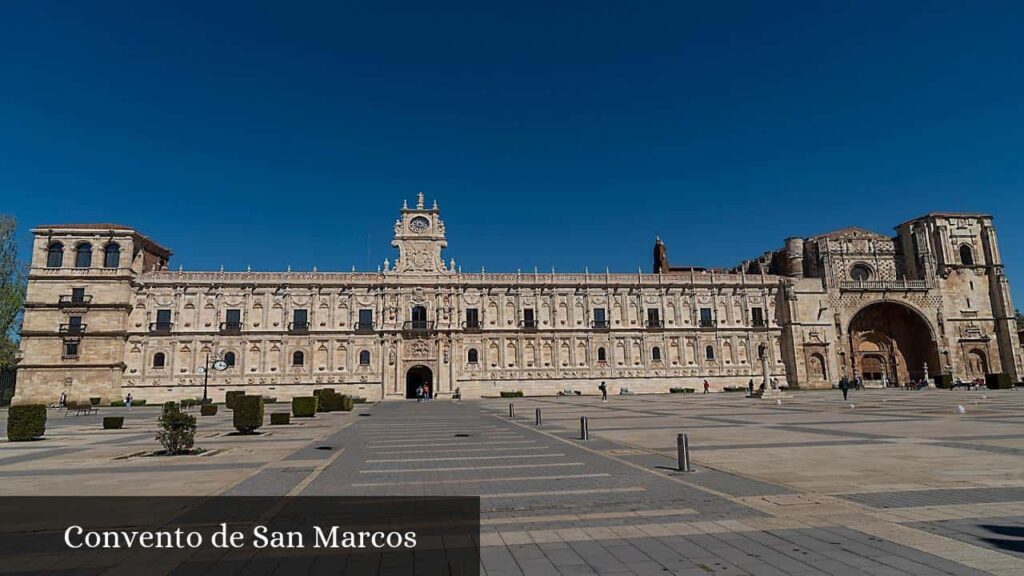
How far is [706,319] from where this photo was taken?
192 ft

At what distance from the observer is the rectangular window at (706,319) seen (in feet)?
191

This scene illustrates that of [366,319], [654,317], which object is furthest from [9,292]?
[654,317]

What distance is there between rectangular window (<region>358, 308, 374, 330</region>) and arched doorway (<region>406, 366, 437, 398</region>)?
5.98 meters

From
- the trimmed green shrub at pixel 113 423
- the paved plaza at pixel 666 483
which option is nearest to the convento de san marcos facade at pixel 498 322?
the trimmed green shrub at pixel 113 423

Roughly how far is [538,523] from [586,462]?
5.18 metres

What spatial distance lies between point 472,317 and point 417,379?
28.6 feet

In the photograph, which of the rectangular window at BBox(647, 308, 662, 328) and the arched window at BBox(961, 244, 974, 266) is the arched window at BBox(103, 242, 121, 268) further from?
the arched window at BBox(961, 244, 974, 266)

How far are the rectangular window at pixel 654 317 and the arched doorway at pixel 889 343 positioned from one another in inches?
845

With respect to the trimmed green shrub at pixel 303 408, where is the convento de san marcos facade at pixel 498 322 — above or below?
above

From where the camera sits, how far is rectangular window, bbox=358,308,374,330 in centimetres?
5384

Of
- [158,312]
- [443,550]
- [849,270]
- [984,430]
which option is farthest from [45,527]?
[849,270]

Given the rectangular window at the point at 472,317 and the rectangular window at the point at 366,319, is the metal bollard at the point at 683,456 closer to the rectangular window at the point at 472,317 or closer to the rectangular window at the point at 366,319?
the rectangular window at the point at 472,317

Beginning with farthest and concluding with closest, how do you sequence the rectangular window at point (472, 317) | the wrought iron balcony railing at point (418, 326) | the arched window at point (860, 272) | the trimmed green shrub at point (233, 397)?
the arched window at point (860, 272) < the rectangular window at point (472, 317) < the wrought iron balcony railing at point (418, 326) < the trimmed green shrub at point (233, 397)

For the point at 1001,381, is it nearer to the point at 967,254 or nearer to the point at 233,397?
the point at 967,254
